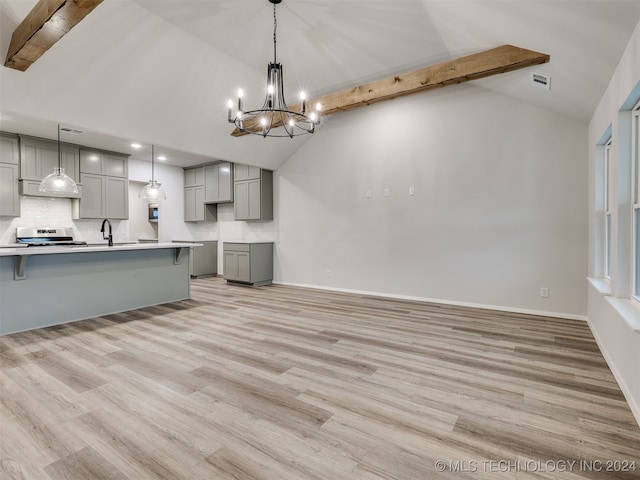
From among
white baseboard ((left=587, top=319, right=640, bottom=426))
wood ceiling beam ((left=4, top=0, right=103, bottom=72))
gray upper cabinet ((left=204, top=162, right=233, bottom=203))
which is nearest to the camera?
white baseboard ((left=587, top=319, right=640, bottom=426))

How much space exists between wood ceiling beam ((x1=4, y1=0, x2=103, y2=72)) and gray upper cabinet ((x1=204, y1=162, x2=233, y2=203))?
159 inches

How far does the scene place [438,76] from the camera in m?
4.03

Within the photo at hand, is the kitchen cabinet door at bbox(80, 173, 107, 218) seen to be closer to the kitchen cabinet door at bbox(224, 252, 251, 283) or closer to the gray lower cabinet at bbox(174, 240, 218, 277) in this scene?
the gray lower cabinet at bbox(174, 240, 218, 277)

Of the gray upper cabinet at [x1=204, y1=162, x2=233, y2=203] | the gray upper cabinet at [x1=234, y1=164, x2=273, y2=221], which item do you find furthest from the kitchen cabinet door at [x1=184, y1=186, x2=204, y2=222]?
the gray upper cabinet at [x1=234, y1=164, x2=273, y2=221]

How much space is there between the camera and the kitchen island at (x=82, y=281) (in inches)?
142

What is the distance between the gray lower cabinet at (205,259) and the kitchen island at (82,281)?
2.33 metres

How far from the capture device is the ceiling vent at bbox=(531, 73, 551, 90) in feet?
11.2

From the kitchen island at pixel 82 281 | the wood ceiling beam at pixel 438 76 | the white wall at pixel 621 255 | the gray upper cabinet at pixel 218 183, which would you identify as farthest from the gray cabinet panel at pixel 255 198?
the white wall at pixel 621 255

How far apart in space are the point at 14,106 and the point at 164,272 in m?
2.65

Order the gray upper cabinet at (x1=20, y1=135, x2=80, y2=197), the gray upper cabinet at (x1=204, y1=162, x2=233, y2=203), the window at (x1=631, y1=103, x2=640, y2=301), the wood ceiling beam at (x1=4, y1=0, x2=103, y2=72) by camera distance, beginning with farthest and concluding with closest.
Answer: the gray upper cabinet at (x1=204, y1=162, x2=233, y2=203), the gray upper cabinet at (x1=20, y1=135, x2=80, y2=197), the wood ceiling beam at (x1=4, y1=0, x2=103, y2=72), the window at (x1=631, y1=103, x2=640, y2=301)

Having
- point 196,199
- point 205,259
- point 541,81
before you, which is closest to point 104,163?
point 196,199

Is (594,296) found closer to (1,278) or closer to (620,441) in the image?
(620,441)

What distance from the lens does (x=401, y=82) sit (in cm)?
437

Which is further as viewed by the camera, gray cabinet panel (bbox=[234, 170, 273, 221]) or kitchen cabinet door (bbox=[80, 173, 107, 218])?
gray cabinet panel (bbox=[234, 170, 273, 221])
